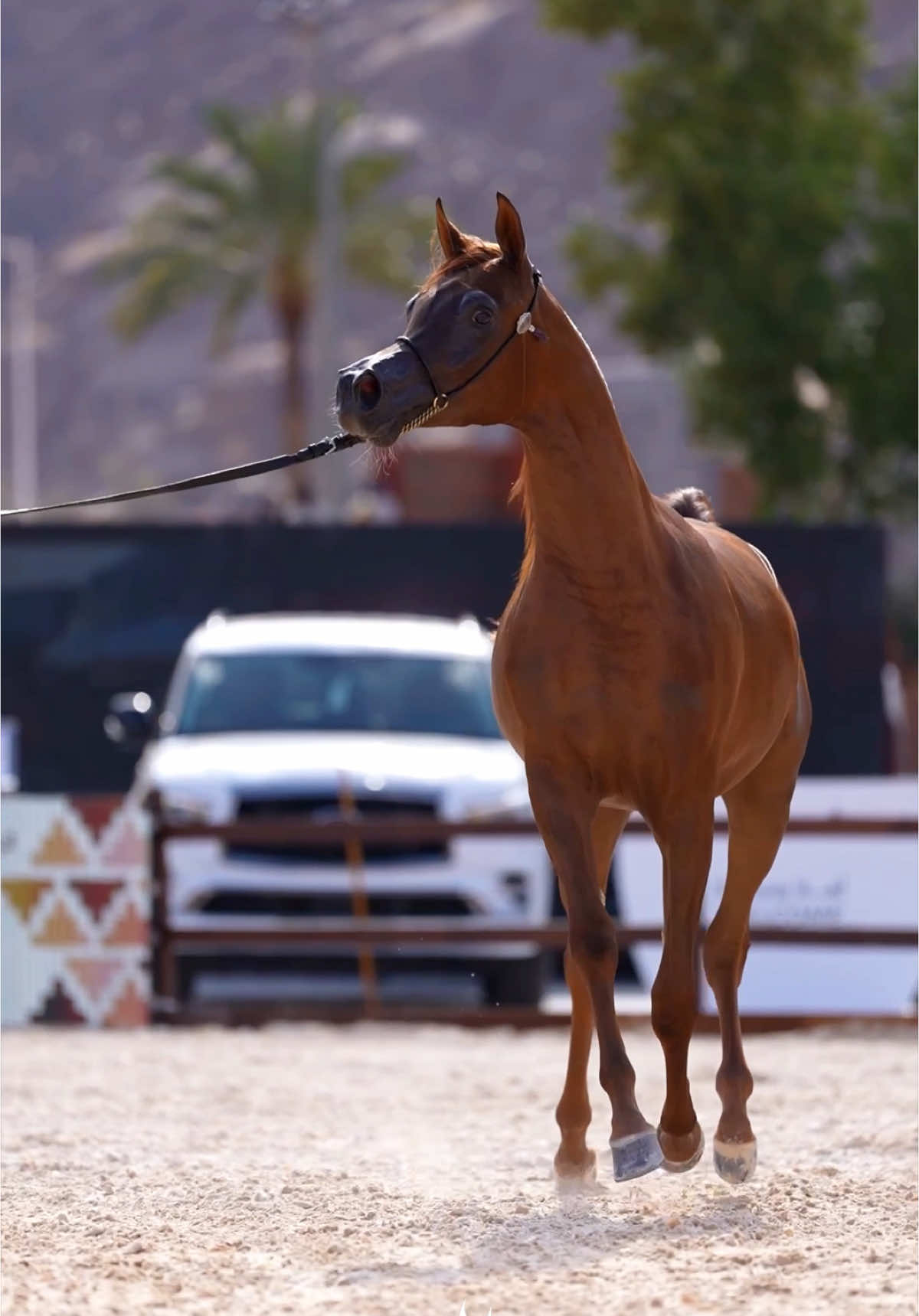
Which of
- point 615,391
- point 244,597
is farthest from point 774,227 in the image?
point 615,391

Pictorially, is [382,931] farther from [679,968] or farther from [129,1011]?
[679,968]

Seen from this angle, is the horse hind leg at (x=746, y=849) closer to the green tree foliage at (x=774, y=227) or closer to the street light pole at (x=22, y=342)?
the green tree foliage at (x=774, y=227)

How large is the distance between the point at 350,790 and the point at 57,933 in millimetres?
1778

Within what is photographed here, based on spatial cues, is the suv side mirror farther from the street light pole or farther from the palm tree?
the street light pole

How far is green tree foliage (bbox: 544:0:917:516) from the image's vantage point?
2295cm

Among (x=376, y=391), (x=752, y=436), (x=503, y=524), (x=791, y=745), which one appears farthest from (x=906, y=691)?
(x=376, y=391)

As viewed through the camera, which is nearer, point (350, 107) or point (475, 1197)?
point (475, 1197)

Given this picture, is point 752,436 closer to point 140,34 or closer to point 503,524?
point 503,524

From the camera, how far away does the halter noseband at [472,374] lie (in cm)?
555

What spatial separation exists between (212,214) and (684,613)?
1429 inches

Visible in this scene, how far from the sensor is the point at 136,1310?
461 centimetres

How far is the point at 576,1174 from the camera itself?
20.9 ft

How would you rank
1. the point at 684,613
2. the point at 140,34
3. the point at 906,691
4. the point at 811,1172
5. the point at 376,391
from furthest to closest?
1. the point at 140,34
2. the point at 906,691
3. the point at 811,1172
4. the point at 684,613
5. the point at 376,391

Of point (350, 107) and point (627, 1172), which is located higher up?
point (350, 107)
